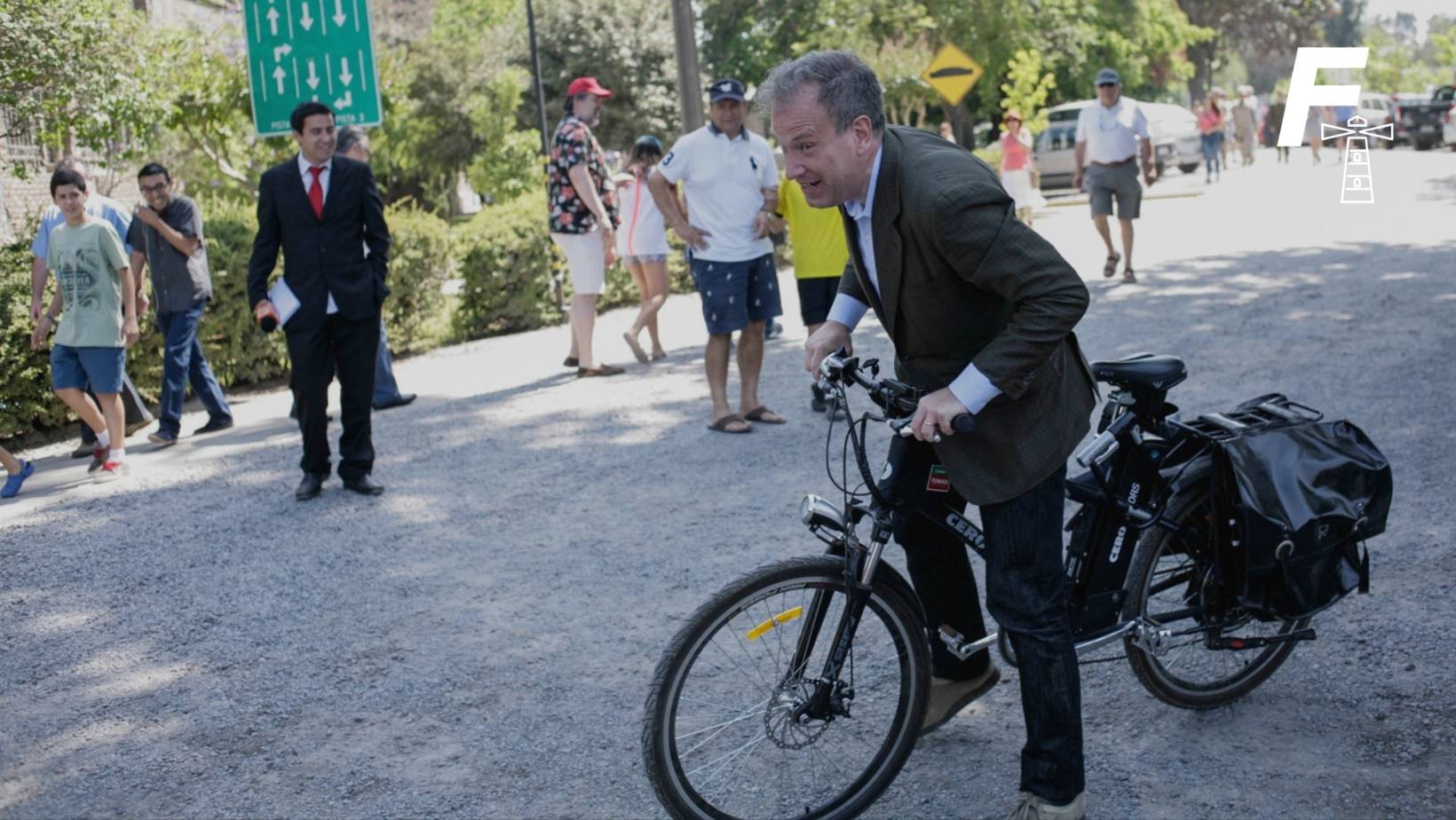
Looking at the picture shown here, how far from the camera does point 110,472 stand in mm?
8133

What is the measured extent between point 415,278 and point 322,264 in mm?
5606

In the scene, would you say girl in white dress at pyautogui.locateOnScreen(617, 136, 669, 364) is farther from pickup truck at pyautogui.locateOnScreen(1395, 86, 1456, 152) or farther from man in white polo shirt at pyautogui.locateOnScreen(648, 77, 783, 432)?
Result: pickup truck at pyautogui.locateOnScreen(1395, 86, 1456, 152)

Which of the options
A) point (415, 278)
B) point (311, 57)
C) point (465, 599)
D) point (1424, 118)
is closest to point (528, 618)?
point (465, 599)

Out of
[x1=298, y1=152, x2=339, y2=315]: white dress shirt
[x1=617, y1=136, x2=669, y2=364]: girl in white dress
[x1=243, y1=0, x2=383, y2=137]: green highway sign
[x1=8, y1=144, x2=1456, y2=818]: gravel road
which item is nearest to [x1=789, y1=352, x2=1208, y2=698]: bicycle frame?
[x1=8, y1=144, x2=1456, y2=818]: gravel road

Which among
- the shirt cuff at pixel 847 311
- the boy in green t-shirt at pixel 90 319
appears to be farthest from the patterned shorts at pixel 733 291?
the shirt cuff at pixel 847 311

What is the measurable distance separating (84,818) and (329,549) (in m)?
2.54

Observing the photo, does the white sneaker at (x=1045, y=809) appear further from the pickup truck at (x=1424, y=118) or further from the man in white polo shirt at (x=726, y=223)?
the pickup truck at (x=1424, y=118)

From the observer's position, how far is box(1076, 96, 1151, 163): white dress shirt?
12.4 metres

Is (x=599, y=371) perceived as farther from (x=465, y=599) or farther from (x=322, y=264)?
(x=465, y=599)

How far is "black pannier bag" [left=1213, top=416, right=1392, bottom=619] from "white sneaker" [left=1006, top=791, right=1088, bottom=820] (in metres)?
0.76

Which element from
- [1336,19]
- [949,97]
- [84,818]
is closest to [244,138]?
[949,97]

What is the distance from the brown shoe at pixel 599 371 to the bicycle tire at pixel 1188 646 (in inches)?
268

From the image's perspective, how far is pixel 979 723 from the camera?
13.6 feet

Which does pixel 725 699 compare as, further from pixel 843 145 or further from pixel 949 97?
pixel 949 97
